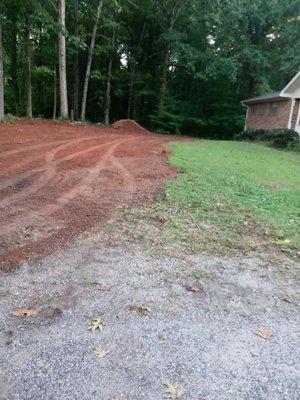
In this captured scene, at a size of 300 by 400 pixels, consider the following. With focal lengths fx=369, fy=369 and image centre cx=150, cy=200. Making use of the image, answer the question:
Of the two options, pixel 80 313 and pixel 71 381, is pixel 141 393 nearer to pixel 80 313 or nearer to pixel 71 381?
pixel 71 381

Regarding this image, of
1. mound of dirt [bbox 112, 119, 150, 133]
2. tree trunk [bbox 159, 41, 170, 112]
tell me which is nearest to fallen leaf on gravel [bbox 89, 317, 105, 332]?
mound of dirt [bbox 112, 119, 150, 133]

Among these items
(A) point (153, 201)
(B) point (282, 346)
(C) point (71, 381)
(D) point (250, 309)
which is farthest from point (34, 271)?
(A) point (153, 201)

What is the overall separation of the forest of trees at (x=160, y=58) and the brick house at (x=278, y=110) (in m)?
2.39

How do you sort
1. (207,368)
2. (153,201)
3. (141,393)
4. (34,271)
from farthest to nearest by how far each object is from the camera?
(153,201)
(34,271)
(207,368)
(141,393)

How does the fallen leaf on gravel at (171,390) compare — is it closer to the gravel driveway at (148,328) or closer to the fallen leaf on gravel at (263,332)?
the gravel driveway at (148,328)

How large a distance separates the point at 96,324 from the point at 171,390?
32.0 inches

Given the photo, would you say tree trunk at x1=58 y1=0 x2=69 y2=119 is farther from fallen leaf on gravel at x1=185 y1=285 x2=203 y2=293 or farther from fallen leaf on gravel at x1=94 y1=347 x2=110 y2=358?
fallen leaf on gravel at x1=94 y1=347 x2=110 y2=358

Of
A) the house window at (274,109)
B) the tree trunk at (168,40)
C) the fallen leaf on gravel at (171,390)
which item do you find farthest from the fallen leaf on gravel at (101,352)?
the tree trunk at (168,40)

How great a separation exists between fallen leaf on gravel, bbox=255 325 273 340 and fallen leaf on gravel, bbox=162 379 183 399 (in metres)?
0.89

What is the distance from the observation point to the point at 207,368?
2479 mm

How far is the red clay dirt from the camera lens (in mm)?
4297

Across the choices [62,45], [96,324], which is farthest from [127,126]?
[96,324]

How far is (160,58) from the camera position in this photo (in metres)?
27.1

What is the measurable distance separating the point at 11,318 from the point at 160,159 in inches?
302
